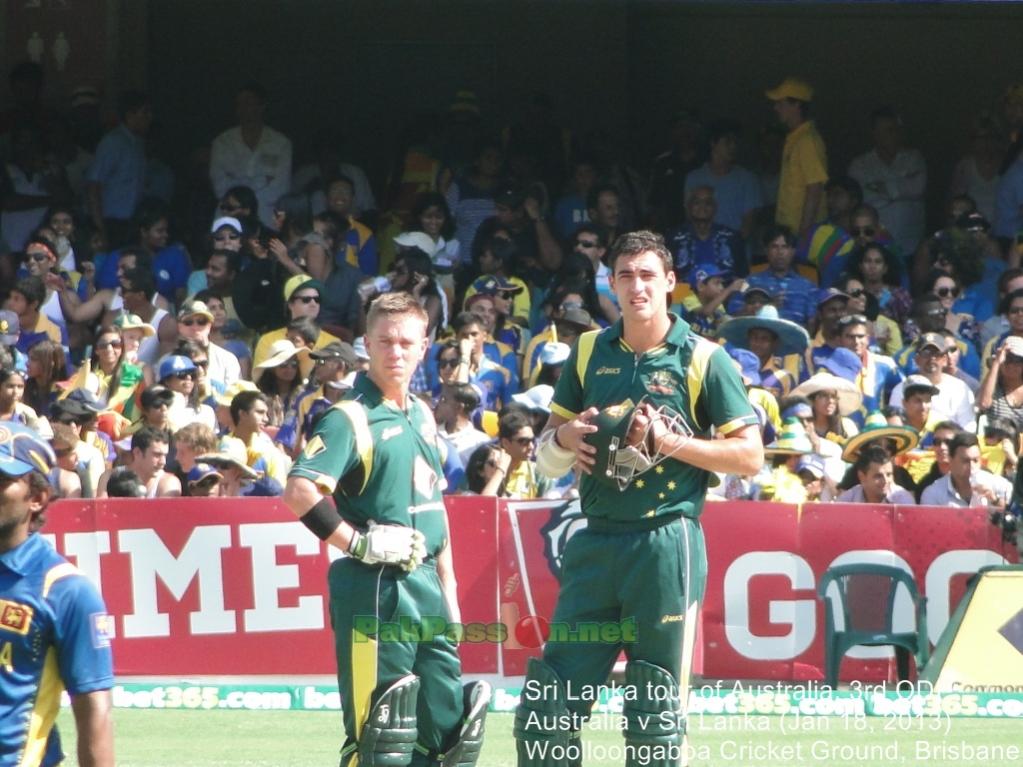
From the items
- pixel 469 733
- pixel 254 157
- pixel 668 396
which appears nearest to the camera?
pixel 668 396

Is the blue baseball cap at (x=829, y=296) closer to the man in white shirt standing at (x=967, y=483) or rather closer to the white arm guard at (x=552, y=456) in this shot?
the man in white shirt standing at (x=967, y=483)

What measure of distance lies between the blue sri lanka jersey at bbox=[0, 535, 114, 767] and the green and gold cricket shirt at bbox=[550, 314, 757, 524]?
→ 2348mm

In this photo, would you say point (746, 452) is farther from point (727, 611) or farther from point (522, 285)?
point (522, 285)

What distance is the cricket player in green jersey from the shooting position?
6.49 metres

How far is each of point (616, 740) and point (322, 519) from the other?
3366mm

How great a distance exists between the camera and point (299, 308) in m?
14.9

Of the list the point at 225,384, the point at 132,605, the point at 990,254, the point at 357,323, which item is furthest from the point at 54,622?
the point at 990,254

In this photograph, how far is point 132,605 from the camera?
1144 cm

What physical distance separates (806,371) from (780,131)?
4.61m

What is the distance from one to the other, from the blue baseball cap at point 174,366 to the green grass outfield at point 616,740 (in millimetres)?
3330

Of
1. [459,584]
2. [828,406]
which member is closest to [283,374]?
[459,584]

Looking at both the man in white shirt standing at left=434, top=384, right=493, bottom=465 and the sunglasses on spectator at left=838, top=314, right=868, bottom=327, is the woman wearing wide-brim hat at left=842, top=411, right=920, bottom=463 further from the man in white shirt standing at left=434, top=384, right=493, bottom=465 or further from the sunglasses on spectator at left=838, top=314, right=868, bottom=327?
the man in white shirt standing at left=434, top=384, right=493, bottom=465

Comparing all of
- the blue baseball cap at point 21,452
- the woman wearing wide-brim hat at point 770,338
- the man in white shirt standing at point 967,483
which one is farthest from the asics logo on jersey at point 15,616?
the woman wearing wide-brim hat at point 770,338

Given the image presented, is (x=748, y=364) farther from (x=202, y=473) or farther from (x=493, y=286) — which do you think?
(x=202, y=473)
